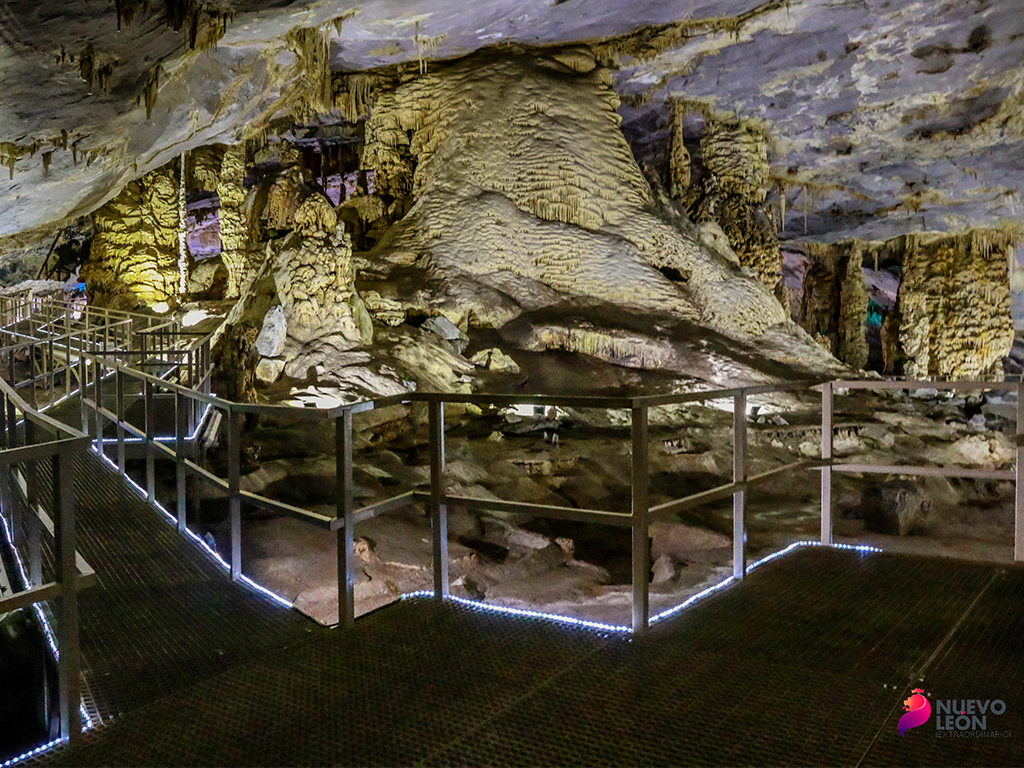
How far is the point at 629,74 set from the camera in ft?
55.7

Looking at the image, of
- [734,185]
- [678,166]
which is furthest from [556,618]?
[734,185]

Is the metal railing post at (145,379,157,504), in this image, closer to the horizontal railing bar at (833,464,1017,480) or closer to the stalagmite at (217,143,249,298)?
the horizontal railing bar at (833,464,1017,480)

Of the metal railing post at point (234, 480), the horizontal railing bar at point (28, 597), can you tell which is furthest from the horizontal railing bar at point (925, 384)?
the horizontal railing bar at point (28, 597)

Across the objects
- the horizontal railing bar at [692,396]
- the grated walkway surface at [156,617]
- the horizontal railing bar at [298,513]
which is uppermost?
the horizontal railing bar at [692,396]

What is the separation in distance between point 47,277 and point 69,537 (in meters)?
28.0

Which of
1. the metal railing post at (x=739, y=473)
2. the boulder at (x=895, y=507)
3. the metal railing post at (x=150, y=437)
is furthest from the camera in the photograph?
the boulder at (x=895, y=507)

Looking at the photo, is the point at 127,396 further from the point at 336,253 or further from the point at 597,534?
the point at 597,534

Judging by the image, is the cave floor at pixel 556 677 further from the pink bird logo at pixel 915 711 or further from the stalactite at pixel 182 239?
the stalactite at pixel 182 239

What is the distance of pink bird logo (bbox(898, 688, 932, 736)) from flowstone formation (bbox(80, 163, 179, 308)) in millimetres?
24712

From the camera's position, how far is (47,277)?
26.3 meters

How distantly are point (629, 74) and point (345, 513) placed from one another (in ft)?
50.8

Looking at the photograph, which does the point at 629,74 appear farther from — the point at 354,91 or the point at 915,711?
the point at 915,711

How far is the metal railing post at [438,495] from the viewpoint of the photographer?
4004 millimetres

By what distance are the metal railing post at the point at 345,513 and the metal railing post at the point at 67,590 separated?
1.25 m
